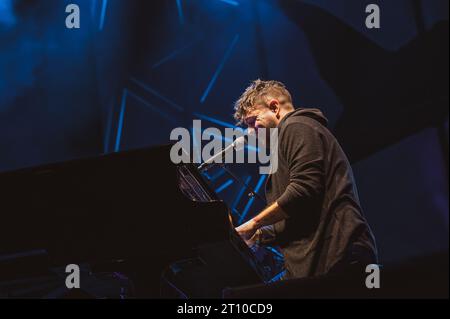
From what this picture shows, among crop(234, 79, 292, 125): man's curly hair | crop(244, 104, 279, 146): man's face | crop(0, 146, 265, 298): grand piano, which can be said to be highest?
crop(234, 79, 292, 125): man's curly hair

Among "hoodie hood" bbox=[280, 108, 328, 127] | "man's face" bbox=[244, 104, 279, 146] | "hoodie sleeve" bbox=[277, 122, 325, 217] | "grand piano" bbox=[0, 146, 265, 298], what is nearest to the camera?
"grand piano" bbox=[0, 146, 265, 298]

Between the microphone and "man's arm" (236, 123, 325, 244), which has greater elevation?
the microphone

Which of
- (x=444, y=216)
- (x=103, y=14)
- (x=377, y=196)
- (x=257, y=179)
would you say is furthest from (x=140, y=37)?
(x=444, y=216)

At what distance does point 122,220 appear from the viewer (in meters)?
1.90

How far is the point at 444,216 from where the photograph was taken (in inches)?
136

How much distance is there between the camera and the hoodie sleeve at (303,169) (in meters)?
1.97

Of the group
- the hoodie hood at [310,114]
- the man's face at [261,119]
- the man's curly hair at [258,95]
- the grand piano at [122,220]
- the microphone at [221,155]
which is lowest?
the grand piano at [122,220]

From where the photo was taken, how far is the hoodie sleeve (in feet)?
6.47

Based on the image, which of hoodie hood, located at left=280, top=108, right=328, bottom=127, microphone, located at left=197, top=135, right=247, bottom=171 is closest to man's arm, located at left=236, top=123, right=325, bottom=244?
hoodie hood, located at left=280, top=108, right=328, bottom=127

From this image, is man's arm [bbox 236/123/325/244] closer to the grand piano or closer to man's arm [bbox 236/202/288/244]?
man's arm [bbox 236/202/288/244]

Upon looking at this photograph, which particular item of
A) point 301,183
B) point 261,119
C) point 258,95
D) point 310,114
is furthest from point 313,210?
point 258,95

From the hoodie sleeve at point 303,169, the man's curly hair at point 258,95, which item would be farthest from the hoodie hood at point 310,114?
the man's curly hair at point 258,95

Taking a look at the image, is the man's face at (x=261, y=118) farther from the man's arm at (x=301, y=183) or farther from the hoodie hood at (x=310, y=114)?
the man's arm at (x=301, y=183)

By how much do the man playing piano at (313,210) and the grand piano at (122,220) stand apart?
164 millimetres
